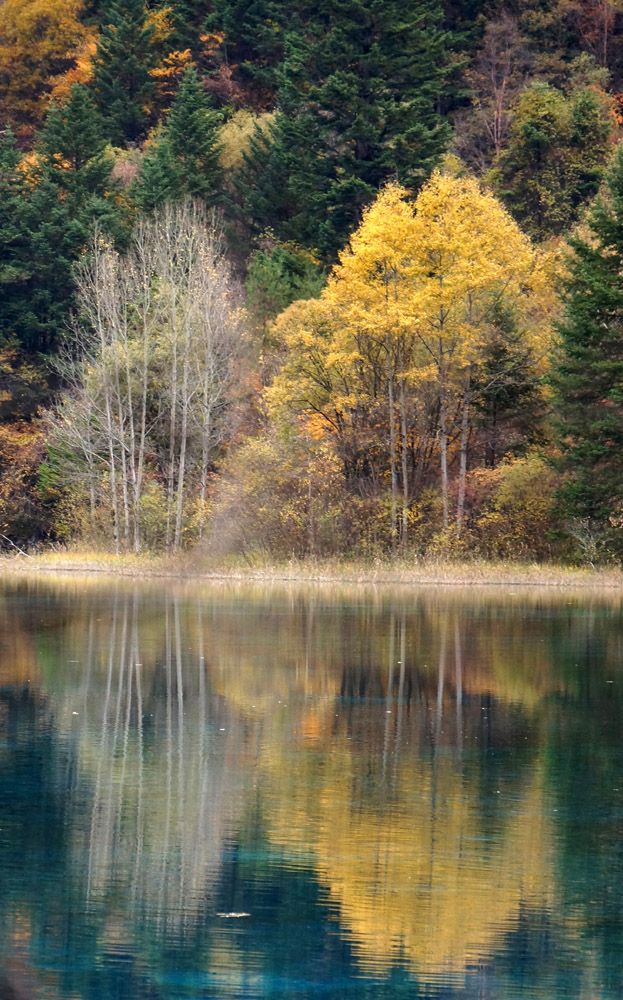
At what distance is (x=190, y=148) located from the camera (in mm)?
71812

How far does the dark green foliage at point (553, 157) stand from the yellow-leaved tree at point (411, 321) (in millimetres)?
17178

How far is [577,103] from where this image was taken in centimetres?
6819

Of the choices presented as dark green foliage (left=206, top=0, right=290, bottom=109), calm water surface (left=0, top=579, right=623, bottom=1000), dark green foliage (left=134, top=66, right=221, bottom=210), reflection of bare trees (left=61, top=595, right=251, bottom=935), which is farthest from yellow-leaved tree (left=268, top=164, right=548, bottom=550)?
dark green foliage (left=206, top=0, right=290, bottom=109)

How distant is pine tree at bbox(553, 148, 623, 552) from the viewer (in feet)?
143

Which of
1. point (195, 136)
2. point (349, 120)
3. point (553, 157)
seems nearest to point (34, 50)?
point (195, 136)

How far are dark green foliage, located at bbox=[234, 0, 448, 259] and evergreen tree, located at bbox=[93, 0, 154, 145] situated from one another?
1318 centimetres

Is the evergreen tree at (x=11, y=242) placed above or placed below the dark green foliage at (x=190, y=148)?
below

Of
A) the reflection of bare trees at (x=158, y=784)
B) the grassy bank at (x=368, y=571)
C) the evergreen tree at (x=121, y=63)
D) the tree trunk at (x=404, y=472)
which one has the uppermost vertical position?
the evergreen tree at (x=121, y=63)

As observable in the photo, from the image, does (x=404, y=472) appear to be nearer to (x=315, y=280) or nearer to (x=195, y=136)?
(x=315, y=280)

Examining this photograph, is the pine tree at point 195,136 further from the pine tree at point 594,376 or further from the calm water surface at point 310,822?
the calm water surface at point 310,822

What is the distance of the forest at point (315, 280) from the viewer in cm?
4809

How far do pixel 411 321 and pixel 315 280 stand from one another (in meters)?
17.9

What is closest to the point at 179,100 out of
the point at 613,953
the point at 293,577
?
the point at 293,577

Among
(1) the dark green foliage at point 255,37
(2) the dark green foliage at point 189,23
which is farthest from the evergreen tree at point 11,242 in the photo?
(2) the dark green foliage at point 189,23
